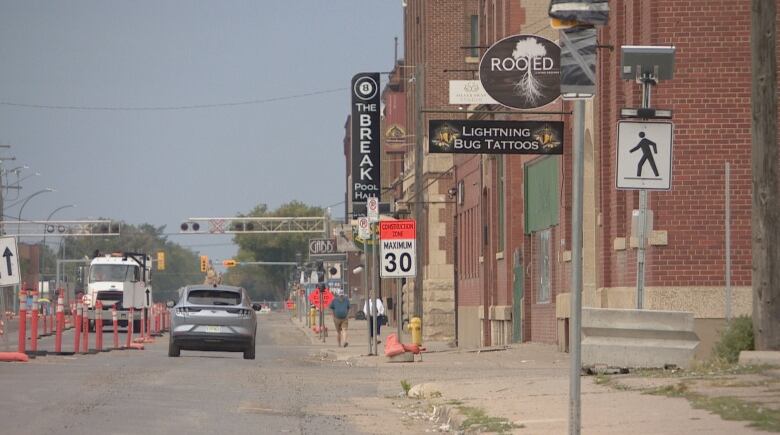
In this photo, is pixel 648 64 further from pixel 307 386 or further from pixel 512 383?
pixel 307 386

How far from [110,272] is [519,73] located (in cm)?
3727

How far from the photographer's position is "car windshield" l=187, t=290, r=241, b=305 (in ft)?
104

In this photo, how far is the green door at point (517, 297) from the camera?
1502 inches

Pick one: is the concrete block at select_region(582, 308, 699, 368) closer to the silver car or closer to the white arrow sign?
the white arrow sign

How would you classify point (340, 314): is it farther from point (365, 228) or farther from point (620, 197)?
point (620, 197)

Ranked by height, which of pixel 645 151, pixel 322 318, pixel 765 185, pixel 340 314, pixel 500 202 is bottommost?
pixel 322 318

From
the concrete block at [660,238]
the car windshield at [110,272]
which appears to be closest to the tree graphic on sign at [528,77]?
the concrete block at [660,238]

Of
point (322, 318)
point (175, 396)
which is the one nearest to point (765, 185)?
point (175, 396)

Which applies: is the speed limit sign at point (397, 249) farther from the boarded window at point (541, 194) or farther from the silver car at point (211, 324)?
the boarded window at point (541, 194)

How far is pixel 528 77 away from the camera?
28.8 metres

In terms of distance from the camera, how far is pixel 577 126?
10461mm

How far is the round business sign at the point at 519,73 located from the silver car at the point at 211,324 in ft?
23.3

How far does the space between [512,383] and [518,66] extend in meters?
10.7

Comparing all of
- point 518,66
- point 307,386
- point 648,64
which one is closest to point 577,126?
point 648,64
